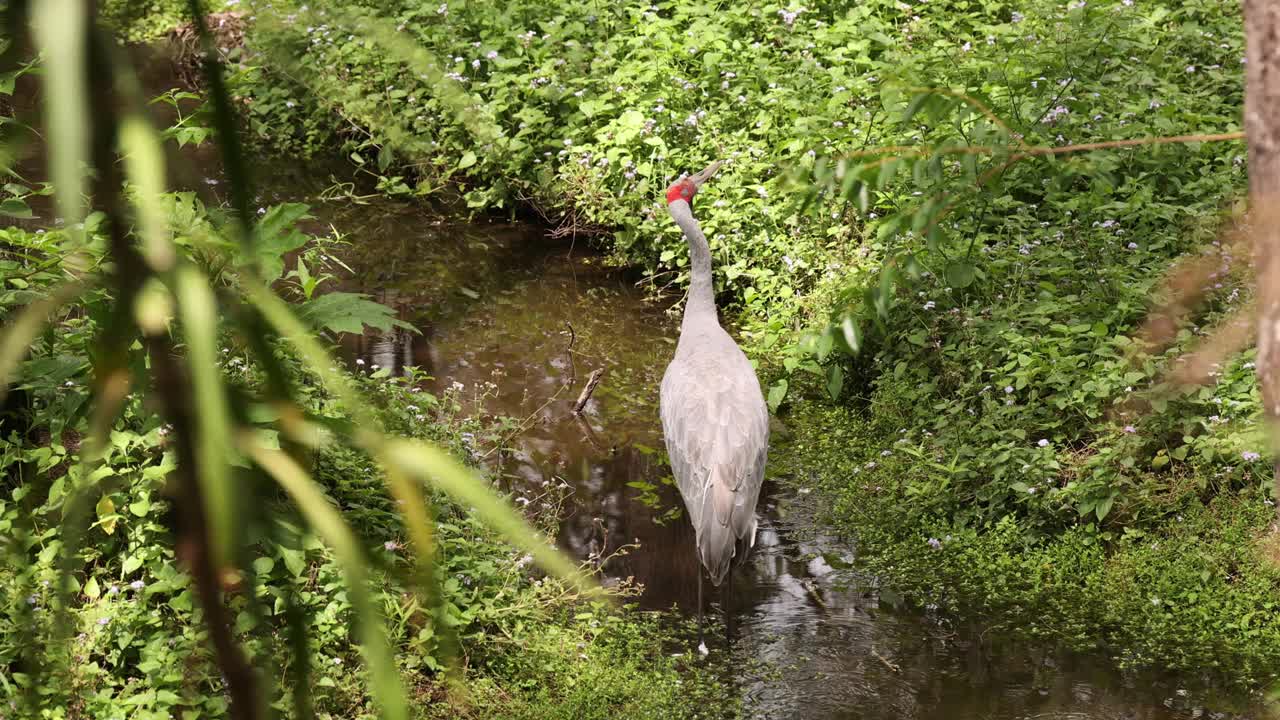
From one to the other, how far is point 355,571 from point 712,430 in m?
4.33

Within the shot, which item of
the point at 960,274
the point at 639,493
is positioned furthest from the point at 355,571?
the point at 960,274

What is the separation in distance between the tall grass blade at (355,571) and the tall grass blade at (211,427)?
5 cm

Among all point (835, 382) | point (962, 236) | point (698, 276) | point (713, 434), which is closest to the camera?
point (713, 434)

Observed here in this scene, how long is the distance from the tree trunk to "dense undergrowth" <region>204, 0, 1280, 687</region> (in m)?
0.76

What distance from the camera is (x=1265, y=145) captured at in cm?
142

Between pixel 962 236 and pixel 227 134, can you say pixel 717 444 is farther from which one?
pixel 227 134

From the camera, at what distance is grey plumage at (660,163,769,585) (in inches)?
190

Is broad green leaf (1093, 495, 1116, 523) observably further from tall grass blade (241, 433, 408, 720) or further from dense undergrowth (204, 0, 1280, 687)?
tall grass blade (241, 433, 408, 720)

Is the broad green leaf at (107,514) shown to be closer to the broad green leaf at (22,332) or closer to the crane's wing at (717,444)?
the crane's wing at (717,444)

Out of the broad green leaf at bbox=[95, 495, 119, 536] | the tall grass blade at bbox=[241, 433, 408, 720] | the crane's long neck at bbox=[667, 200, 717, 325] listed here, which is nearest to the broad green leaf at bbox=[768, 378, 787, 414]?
the crane's long neck at bbox=[667, 200, 717, 325]

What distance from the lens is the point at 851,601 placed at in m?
5.09

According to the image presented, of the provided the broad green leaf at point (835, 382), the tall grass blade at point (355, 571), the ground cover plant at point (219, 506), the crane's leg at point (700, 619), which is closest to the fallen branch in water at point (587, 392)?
the broad green leaf at point (835, 382)

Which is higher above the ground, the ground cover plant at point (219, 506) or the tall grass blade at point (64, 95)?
the tall grass blade at point (64, 95)

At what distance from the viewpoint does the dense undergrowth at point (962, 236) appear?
491 centimetres
